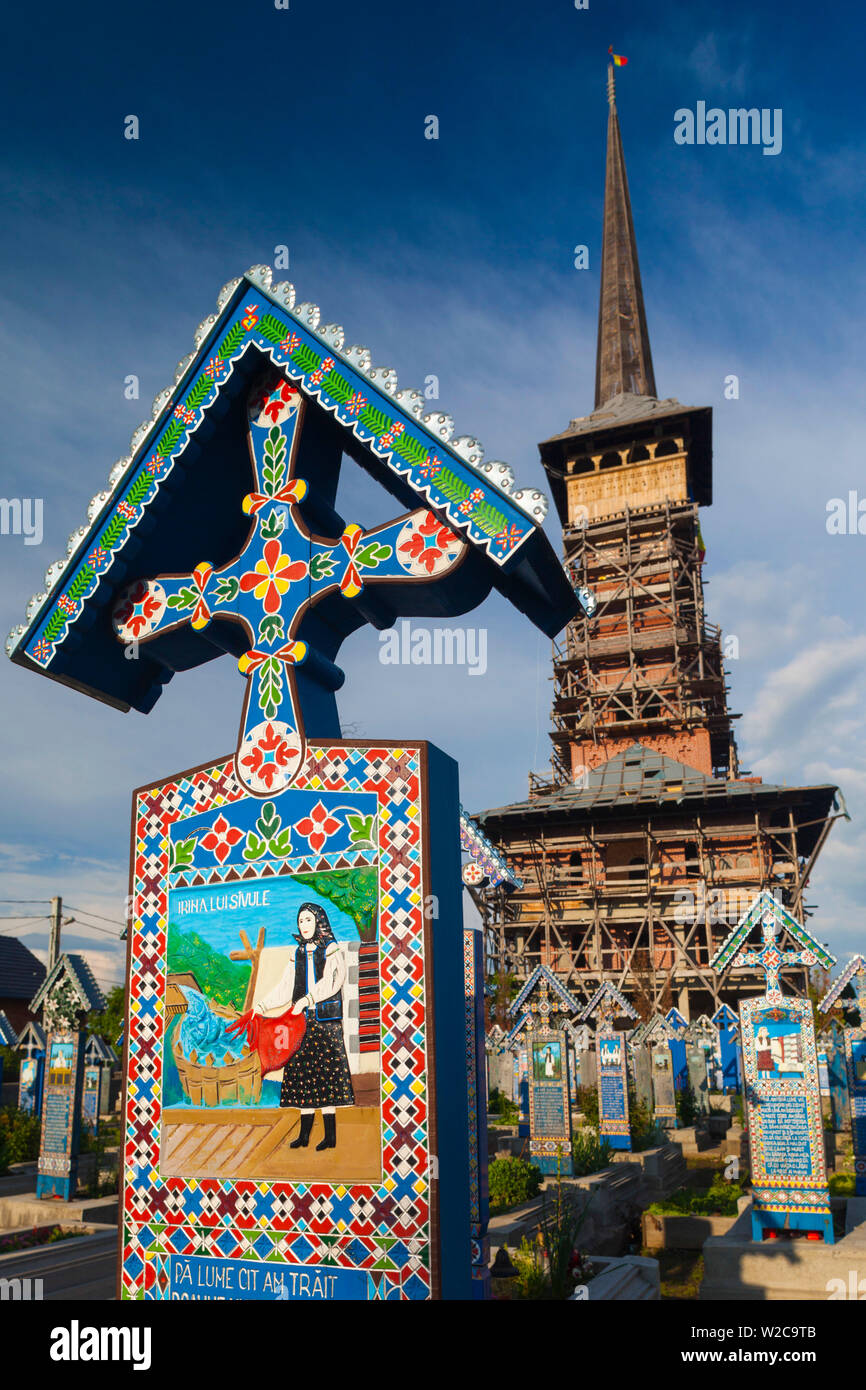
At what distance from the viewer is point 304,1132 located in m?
4.71

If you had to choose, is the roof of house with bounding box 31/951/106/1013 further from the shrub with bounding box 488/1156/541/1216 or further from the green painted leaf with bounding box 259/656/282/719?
the green painted leaf with bounding box 259/656/282/719

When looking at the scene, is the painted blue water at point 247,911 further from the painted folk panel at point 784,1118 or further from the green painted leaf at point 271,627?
the painted folk panel at point 784,1118

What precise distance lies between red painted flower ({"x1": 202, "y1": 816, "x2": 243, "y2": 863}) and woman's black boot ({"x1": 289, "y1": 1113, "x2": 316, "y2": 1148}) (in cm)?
136

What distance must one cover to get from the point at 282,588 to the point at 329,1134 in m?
2.78

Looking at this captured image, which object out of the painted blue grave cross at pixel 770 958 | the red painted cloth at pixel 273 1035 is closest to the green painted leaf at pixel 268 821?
the red painted cloth at pixel 273 1035

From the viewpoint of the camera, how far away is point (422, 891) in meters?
4.69

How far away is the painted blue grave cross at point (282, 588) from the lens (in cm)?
518

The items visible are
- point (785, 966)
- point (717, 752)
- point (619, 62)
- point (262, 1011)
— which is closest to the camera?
point (262, 1011)

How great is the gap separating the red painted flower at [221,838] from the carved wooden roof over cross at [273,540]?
259mm

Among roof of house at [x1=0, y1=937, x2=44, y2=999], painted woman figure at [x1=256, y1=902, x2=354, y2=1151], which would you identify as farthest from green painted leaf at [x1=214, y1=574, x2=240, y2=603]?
roof of house at [x1=0, y1=937, x2=44, y2=999]

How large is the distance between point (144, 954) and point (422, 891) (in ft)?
6.00

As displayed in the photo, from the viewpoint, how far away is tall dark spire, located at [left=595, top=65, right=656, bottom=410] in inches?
2625
